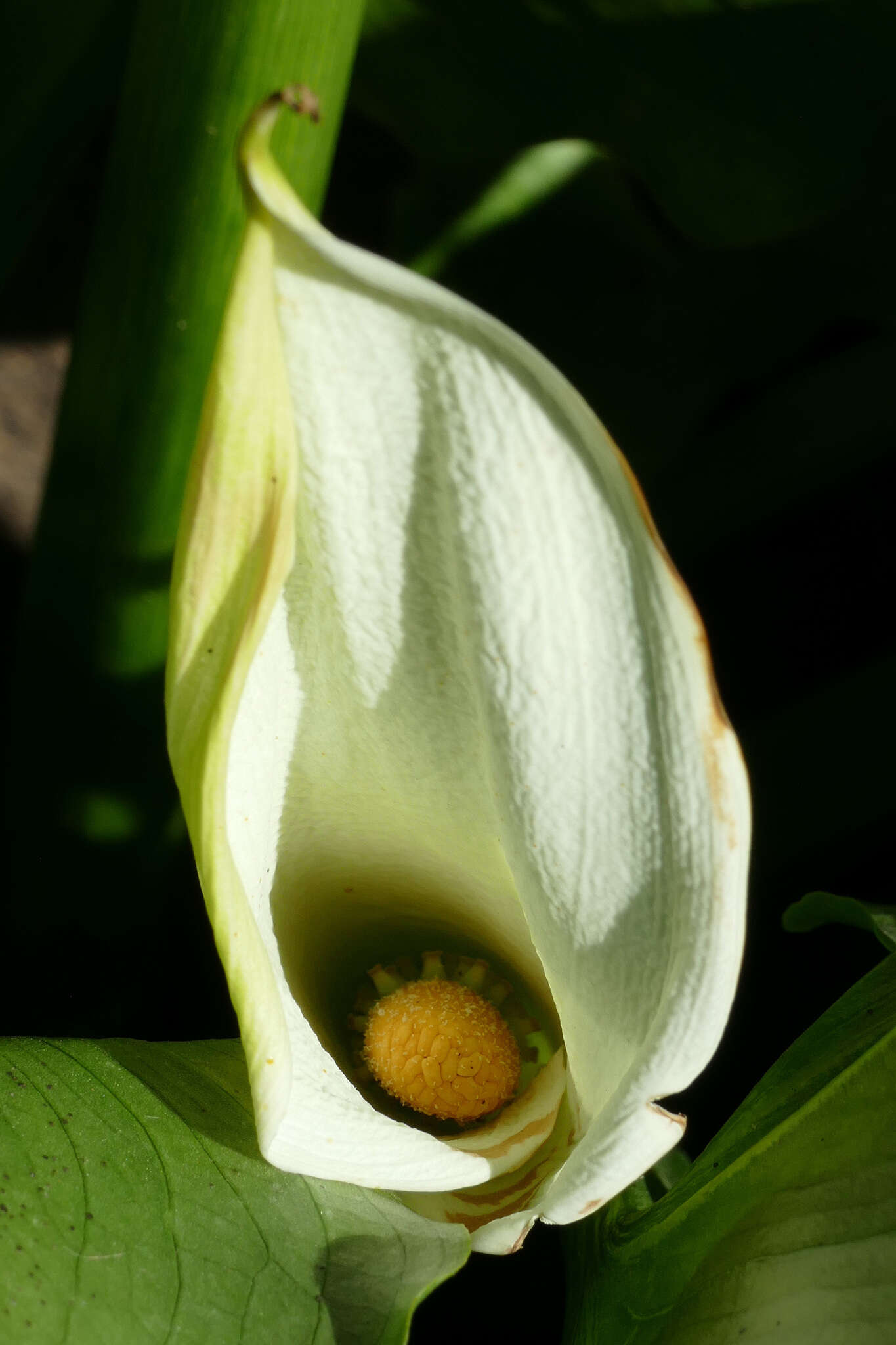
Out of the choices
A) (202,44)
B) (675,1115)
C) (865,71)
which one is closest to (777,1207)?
(675,1115)

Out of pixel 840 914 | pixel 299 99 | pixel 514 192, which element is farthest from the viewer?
pixel 514 192

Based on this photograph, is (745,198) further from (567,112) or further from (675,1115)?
(675,1115)

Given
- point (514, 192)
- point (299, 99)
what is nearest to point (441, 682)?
point (299, 99)

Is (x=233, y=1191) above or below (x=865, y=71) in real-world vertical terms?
below

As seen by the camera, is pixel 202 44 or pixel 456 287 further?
pixel 456 287

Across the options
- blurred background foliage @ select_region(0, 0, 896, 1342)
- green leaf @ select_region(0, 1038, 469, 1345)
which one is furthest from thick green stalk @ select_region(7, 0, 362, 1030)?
green leaf @ select_region(0, 1038, 469, 1345)

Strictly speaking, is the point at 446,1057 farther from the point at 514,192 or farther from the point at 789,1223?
the point at 514,192

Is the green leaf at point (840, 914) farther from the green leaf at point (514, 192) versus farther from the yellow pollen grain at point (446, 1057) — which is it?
the green leaf at point (514, 192)
